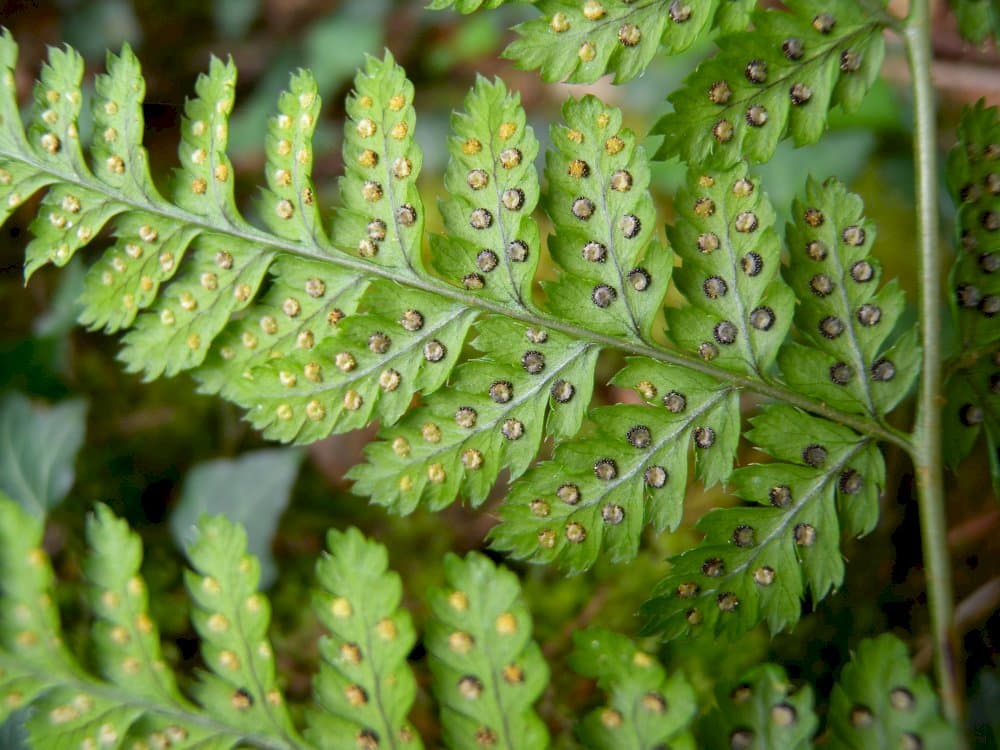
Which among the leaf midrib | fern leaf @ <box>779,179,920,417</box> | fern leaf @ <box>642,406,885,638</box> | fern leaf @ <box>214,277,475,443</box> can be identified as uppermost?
fern leaf @ <box>779,179,920,417</box>

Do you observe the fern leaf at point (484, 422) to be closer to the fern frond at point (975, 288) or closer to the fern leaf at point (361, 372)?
the fern leaf at point (361, 372)

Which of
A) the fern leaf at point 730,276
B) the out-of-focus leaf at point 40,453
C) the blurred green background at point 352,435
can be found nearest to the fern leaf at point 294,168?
the blurred green background at point 352,435

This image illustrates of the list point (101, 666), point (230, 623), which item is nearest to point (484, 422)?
point (230, 623)

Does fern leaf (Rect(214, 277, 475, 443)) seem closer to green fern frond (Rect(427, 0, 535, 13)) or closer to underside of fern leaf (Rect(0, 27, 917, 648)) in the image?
underside of fern leaf (Rect(0, 27, 917, 648))

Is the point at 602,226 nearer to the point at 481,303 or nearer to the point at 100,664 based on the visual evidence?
the point at 481,303

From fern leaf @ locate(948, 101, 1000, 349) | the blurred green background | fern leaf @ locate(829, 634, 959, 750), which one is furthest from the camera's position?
the blurred green background

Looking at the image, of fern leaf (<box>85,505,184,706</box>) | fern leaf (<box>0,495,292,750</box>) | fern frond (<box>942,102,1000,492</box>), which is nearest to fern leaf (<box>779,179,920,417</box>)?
fern frond (<box>942,102,1000,492</box>)

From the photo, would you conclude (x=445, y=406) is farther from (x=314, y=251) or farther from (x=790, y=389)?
(x=790, y=389)
